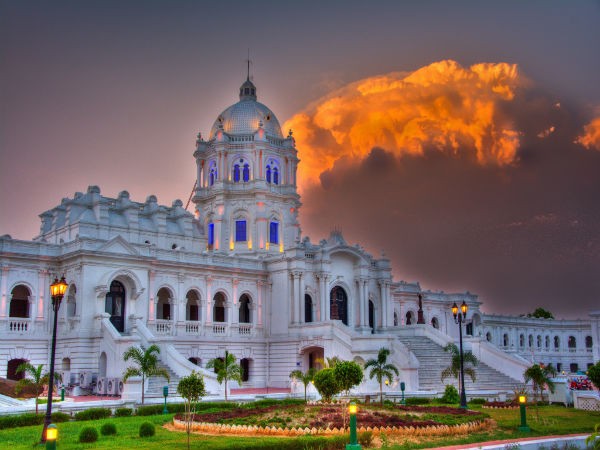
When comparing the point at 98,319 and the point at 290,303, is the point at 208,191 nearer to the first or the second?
the point at 290,303

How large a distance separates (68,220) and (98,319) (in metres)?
11.0

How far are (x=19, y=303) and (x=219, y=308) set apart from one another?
633 inches

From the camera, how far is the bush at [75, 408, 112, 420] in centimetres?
2797

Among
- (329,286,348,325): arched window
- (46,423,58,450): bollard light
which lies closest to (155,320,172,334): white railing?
(329,286,348,325): arched window

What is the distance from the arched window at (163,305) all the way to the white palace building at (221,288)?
0.09 meters

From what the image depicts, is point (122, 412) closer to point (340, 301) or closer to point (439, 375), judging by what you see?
point (439, 375)

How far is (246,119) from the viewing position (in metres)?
63.7

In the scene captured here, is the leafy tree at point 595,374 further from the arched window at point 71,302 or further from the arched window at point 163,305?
the arched window at point 71,302

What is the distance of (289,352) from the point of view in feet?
167

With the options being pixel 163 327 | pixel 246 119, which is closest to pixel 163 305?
pixel 163 327

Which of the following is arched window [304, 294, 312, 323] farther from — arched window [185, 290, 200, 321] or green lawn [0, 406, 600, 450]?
green lawn [0, 406, 600, 450]

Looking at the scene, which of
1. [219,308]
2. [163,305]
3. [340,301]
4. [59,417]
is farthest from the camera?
[340,301]

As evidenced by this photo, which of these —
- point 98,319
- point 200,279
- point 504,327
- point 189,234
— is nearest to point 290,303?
point 200,279

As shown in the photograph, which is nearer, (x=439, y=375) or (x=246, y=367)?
(x=439, y=375)
